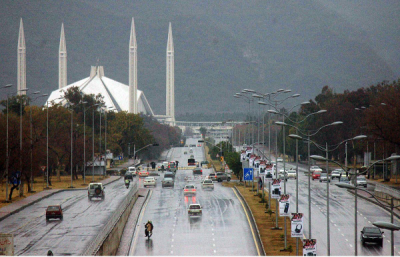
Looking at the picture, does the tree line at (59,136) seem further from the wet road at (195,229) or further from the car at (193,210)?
the car at (193,210)

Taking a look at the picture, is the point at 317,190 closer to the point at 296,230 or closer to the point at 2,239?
the point at 296,230

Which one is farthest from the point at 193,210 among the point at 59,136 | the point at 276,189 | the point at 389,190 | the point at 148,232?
the point at 59,136

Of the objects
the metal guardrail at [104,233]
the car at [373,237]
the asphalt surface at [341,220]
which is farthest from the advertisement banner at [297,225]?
the metal guardrail at [104,233]

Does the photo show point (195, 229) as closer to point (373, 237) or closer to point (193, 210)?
point (193, 210)

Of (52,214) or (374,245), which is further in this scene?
(52,214)

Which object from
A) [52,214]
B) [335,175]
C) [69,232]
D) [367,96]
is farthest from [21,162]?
[367,96]
